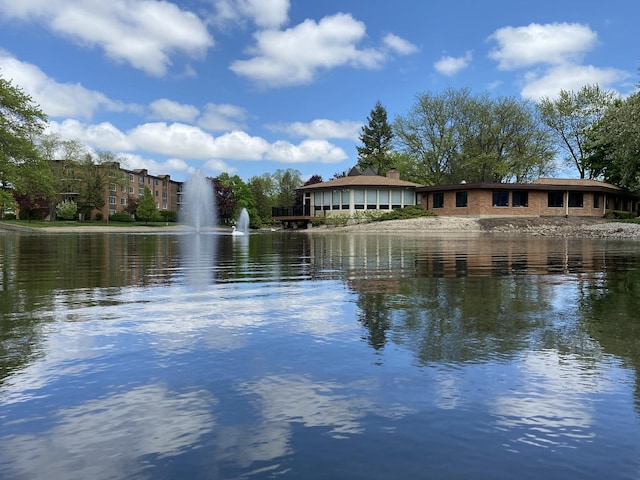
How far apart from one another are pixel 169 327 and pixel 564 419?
406cm

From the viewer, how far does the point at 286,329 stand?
18.3ft

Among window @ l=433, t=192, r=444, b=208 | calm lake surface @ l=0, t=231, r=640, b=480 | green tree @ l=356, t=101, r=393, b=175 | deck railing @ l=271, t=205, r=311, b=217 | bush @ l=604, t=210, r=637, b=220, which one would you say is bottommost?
calm lake surface @ l=0, t=231, r=640, b=480

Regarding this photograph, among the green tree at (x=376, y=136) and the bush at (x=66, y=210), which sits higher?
the green tree at (x=376, y=136)

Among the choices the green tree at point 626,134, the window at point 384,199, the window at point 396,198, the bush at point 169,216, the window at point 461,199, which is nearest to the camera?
the green tree at point 626,134

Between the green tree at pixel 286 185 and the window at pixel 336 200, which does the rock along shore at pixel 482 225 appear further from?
the green tree at pixel 286 185

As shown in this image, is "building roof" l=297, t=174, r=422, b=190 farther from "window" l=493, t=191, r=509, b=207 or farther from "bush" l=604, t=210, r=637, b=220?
"bush" l=604, t=210, r=637, b=220

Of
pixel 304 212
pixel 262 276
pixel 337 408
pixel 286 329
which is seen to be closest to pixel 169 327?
pixel 286 329

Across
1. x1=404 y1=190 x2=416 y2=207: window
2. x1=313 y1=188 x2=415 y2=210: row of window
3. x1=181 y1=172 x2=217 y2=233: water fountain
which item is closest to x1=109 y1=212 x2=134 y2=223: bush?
x1=181 y1=172 x2=217 y2=233: water fountain

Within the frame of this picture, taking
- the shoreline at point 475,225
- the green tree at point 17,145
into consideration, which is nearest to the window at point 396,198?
the shoreline at point 475,225

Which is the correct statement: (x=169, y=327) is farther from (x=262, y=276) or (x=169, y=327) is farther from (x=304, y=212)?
(x=304, y=212)

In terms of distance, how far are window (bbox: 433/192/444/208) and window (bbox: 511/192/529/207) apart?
22.8ft

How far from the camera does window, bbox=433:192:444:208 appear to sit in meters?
53.5

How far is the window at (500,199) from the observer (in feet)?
165

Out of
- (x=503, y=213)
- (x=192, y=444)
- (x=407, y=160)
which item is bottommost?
(x=192, y=444)
